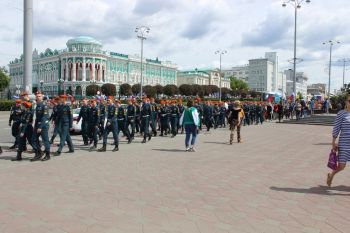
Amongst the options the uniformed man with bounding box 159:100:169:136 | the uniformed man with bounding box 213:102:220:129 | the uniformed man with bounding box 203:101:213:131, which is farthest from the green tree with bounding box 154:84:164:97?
the uniformed man with bounding box 159:100:169:136

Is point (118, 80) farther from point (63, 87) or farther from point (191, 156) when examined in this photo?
point (191, 156)

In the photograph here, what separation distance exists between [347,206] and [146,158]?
6.19 meters

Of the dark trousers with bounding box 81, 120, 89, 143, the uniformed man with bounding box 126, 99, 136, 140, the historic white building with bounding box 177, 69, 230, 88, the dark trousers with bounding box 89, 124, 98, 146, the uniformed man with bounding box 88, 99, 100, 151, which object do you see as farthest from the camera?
the historic white building with bounding box 177, 69, 230, 88

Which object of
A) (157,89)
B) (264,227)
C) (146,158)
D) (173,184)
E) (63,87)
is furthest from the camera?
(63,87)

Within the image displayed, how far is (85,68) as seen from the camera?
116750mm

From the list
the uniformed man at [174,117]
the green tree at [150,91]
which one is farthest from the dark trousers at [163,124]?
the green tree at [150,91]

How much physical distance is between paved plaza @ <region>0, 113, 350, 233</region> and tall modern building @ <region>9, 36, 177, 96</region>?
103 metres

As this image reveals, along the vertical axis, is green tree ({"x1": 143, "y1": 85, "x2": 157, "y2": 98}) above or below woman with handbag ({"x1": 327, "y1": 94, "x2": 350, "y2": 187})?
above

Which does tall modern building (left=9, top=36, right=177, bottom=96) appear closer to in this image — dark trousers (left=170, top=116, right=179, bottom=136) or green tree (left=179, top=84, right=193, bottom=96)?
green tree (left=179, top=84, right=193, bottom=96)

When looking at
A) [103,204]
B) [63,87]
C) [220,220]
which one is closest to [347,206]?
[220,220]

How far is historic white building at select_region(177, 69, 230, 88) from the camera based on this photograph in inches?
5979

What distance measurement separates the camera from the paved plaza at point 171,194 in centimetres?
539

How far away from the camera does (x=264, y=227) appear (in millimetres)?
5309

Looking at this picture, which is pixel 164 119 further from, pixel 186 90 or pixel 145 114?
pixel 186 90
